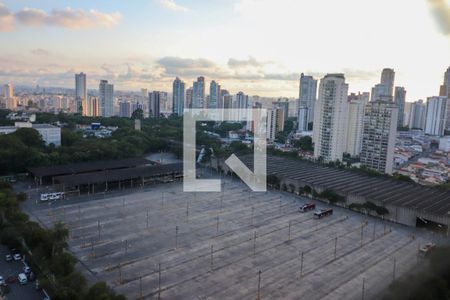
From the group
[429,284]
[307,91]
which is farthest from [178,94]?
[429,284]

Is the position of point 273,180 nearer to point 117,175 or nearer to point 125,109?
point 117,175

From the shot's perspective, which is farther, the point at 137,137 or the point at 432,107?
the point at 432,107

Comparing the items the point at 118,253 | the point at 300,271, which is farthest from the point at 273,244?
the point at 118,253

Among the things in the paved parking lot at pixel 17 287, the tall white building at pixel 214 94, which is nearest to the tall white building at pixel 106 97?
the tall white building at pixel 214 94

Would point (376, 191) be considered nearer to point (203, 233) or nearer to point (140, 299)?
point (203, 233)

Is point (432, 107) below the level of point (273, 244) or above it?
above
